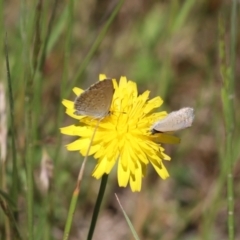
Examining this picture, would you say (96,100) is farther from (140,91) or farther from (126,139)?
(140,91)

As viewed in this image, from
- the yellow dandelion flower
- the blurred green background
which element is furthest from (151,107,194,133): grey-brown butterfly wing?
the blurred green background

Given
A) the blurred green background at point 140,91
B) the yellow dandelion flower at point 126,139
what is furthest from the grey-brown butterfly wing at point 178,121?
the blurred green background at point 140,91

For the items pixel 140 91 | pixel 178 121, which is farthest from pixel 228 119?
pixel 140 91

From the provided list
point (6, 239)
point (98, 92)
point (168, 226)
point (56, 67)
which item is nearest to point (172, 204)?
Answer: point (168, 226)

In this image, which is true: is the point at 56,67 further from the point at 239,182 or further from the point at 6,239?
the point at 6,239

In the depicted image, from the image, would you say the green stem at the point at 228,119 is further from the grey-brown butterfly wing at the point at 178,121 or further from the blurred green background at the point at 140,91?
the blurred green background at the point at 140,91

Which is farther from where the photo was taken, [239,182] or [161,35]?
[161,35]
